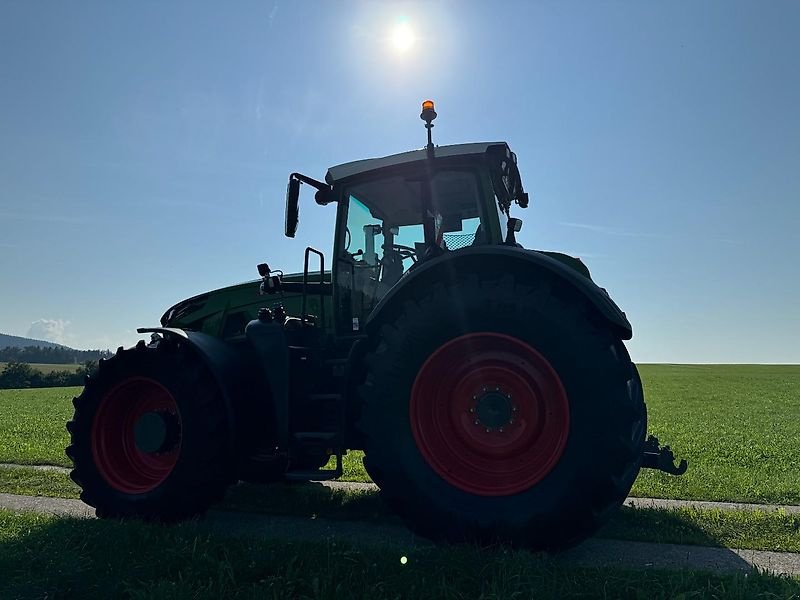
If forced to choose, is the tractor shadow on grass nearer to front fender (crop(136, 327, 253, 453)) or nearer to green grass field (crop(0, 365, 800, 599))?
green grass field (crop(0, 365, 800, 599))

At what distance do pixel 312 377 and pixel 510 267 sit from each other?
1.90 m

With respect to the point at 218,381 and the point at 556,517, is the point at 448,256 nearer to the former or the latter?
the point at 556,517

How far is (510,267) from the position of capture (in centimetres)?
376

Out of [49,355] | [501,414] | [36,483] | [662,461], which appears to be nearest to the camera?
[501,414]

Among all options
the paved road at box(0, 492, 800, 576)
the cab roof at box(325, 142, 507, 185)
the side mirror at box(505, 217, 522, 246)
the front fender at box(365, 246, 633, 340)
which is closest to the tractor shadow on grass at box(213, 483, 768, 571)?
the paved road at box(0, 492, 800, 576)

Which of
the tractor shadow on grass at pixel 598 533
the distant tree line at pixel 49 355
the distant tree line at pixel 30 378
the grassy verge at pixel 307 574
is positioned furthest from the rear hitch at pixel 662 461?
the distant tree line at pixel 49 355

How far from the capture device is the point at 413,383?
372cm

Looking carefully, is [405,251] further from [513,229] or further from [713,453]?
[713,453]

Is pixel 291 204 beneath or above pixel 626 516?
above

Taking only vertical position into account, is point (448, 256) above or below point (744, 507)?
above

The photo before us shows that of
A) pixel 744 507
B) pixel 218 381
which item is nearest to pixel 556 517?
pixel 218 381

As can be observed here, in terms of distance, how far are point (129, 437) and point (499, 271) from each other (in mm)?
3482

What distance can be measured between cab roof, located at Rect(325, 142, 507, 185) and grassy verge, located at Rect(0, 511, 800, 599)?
283cm

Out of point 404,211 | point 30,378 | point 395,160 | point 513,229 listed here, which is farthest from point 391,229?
point 30,378
